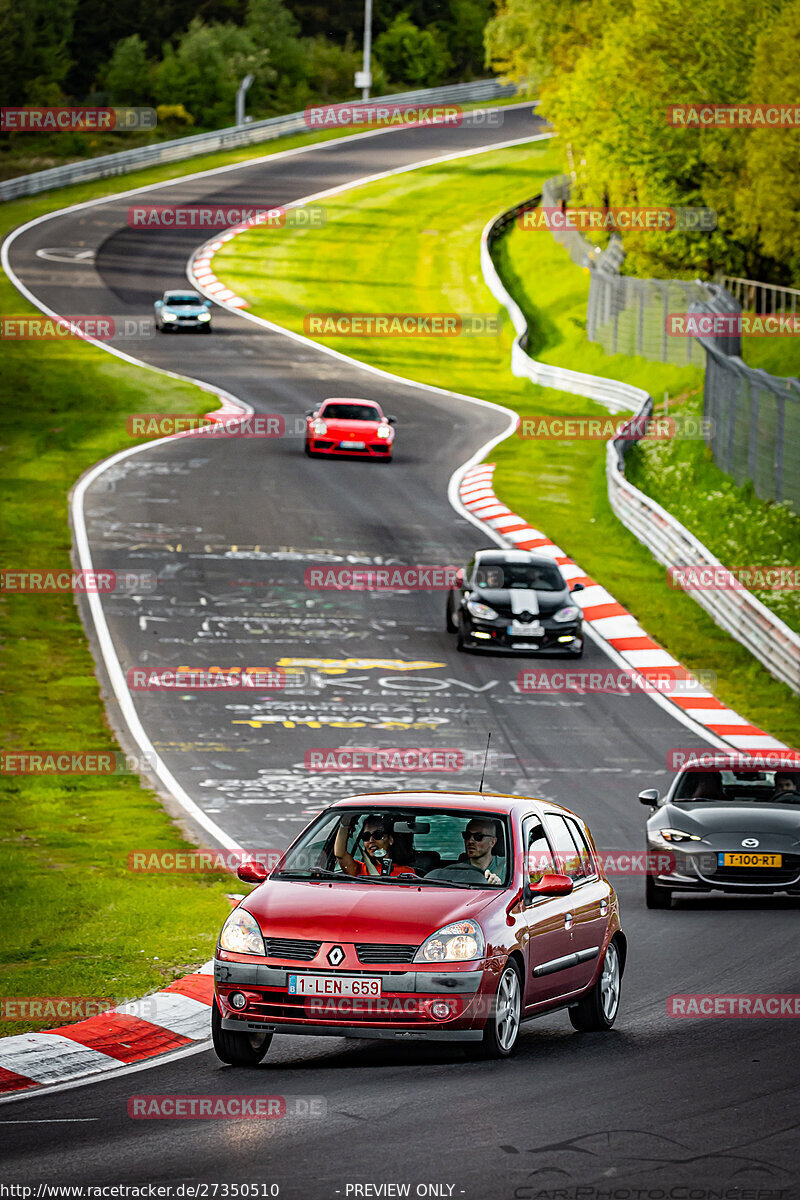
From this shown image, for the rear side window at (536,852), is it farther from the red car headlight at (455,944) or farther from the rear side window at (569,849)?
the red car headlight at (455,944)

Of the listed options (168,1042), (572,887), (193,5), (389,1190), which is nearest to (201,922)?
(168,1042)

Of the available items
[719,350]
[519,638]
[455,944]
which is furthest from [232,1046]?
[719,350]

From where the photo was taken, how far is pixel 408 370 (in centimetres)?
5497

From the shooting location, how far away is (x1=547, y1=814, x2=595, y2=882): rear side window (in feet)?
35.6

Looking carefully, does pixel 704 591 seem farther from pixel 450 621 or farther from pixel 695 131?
pixel 695 131

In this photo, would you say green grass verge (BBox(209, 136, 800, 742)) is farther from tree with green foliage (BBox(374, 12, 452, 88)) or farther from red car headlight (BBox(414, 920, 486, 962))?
tree with green foliage (BBox(374, 12, 452, 88))

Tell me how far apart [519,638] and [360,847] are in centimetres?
1712

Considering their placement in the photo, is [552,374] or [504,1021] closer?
[504,1021]

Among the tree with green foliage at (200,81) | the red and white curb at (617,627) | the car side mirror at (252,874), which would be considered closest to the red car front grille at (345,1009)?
the car side mirror at (252,874)

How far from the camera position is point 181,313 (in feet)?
186

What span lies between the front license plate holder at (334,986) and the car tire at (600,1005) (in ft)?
6.49

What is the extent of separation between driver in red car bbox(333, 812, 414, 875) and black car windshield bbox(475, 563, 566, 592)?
58.7 ft

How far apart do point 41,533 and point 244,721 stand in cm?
1179

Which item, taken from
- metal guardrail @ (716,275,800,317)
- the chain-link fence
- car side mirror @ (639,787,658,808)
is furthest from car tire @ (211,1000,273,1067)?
metal guardrail @ (716,275,800,317)
